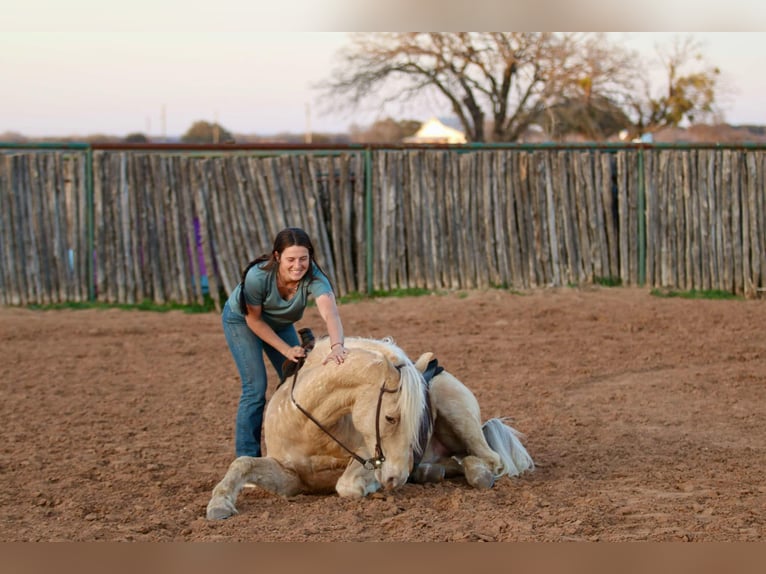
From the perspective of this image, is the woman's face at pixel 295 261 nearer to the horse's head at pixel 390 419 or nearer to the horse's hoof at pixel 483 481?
the horse's head at pixel 390 419

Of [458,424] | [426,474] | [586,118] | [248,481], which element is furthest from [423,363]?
[586,118]

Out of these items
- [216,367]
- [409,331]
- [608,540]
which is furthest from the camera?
[409,331]

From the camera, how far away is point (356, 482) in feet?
18.0

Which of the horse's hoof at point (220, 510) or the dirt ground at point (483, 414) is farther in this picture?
the horse's hoof at point (220, 510)

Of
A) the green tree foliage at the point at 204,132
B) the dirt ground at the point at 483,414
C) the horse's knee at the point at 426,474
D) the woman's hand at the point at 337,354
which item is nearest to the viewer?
the dirt ground at the point at 483,414

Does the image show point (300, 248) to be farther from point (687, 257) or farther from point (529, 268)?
point (687, 257)

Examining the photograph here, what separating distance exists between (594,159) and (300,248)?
33.5 feet

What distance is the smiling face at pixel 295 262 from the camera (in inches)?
221

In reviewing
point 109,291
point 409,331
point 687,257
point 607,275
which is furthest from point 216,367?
point 687,257

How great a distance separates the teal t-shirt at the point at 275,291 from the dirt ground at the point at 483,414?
1119 mm

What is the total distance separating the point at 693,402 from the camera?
8508 millimetres

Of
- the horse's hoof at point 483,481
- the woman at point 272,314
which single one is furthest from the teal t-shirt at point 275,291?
the horse's hoof at point 483,481

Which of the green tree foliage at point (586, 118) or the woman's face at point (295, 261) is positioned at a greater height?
the green tree foliage at point (586, 118)

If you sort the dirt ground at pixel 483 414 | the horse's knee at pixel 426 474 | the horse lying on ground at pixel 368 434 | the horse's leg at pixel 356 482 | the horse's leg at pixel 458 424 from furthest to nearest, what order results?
the horse's leg at pixel 458 424 < the horse's knee at pixel 426 474 < the horse's leg at pixel 356 482 < the horse lying on ground at pixel 368 434 < the dirt ground at pixel 483 414
